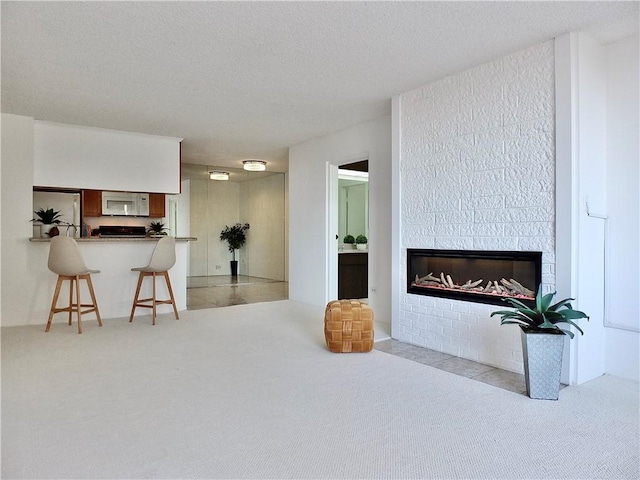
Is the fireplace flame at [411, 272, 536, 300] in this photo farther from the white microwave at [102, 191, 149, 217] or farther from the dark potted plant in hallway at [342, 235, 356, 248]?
the white microwave at [102, 191, 149, 217]

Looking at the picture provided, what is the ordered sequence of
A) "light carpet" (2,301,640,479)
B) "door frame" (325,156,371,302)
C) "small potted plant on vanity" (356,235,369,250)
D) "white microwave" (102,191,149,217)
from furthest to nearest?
"small potted plant on vanity" (356,235,369,250), "door frame" (325,156,371,302), "white microwave" (102,191,149,217), "light carpet" (2,301,640,479)

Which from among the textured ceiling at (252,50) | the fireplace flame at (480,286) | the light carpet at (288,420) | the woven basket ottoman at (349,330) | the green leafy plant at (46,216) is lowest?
the light carpet at (288,420)

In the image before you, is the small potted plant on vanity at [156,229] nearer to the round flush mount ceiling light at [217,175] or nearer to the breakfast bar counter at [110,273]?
the breakfast bar counter at [110,273]

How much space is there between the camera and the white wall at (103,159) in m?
5.10

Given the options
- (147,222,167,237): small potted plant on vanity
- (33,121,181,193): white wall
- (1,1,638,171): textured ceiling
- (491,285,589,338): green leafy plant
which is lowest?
(491,285,589,338): green leafy plant

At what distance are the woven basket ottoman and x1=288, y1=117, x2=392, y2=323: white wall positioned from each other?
137 centimetres

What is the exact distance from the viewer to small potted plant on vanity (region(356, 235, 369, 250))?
22.0 ft

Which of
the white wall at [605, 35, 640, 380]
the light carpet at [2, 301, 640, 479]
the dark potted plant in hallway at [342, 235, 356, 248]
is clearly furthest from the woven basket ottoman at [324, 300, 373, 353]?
the dark potted plant in hallway at [342, 235, 356, 248]

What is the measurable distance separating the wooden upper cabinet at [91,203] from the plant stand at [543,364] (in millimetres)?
Answer: 5504

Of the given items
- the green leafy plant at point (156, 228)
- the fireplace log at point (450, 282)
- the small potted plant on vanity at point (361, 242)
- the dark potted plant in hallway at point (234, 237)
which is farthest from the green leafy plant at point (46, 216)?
the fireplace log at point (450, 282)

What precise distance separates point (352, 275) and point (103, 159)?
155 inches

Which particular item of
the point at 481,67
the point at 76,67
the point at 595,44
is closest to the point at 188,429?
the point at 76,67

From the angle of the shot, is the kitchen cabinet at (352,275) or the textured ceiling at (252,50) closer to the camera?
the textured ceiling at (252,50)

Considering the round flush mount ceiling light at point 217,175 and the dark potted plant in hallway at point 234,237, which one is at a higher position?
the round flush mount ceiling light at point 217,175
